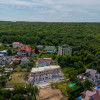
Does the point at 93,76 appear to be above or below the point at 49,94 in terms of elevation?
above

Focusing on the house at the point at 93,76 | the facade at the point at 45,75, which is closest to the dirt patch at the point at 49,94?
the facade at the point at 45,75

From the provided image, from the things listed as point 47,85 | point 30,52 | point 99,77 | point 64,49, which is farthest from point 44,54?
point 99,77

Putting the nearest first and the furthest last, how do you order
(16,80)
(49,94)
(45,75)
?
(49,94) < (16,80) < (45,75)

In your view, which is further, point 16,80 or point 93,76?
point 16,80

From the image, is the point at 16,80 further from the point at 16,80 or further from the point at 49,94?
the point at 49,94

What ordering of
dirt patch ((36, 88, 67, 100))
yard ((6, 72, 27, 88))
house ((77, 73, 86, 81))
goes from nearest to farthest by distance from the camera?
1. dirt patch ((36, 88, 67, 100))
2. yard ((6, 72, 27, 88))
3. house ((77, 73, 86, 81))

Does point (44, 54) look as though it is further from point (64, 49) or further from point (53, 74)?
point (53, 74)

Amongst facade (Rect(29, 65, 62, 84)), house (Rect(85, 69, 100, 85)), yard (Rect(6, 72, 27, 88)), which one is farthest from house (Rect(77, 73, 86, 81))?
yard (Rect(6, 72, 27, 88))

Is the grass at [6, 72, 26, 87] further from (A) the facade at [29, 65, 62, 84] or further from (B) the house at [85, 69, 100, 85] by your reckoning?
(B) the house at [85, 69, 100, 85]

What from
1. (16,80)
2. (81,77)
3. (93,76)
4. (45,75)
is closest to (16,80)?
(16,80)
